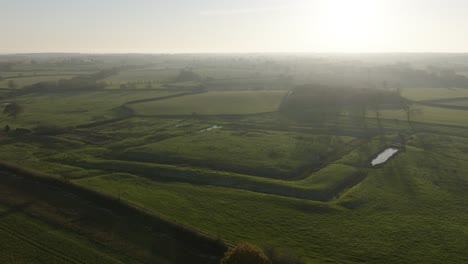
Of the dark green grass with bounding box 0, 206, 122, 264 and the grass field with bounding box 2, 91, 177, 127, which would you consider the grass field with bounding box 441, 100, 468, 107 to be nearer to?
the grass field with bounding box 2, 91, 177, 127

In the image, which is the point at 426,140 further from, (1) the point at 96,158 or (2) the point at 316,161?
(1) the point at 96,158

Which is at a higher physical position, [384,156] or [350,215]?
[384,156]

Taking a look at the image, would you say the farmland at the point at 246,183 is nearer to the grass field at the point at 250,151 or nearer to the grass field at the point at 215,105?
the grass field at the point at 250,151

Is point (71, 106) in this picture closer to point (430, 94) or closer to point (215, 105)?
point (215, 105)

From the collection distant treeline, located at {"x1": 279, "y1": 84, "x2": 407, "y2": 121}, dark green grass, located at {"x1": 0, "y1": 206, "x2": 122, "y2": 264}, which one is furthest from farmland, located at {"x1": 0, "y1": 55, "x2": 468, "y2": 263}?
distant treeline, located at {"x1": 279, "y1": 84, "x2": 407, "y2": 121}

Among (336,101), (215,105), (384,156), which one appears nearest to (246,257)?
(384,156)

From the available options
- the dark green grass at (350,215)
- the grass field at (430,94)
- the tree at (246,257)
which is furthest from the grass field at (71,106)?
the grass field at (430,94)
